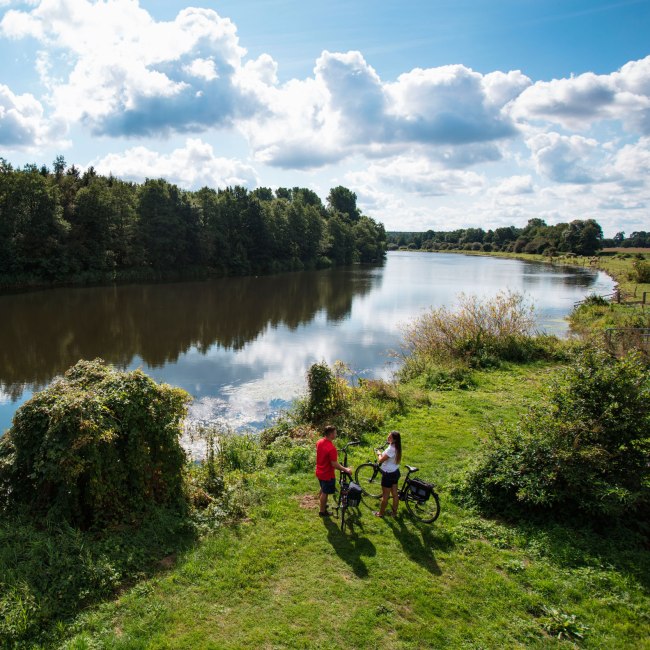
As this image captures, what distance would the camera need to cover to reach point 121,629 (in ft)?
19.2

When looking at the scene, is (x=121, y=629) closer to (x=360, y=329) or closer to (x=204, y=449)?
(x=204, y=449)

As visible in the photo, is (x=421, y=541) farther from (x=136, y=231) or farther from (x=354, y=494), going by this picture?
(x=136, y=231)

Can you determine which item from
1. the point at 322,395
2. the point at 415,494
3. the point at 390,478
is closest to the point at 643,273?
the point at 322,395

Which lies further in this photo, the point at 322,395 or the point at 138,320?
the point at 138,320

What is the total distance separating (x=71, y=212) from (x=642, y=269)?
203 feet

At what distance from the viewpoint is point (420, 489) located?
842cm

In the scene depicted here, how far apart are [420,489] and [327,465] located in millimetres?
1711

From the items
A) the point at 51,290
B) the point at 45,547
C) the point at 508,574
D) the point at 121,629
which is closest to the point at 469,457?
the point at 508,574

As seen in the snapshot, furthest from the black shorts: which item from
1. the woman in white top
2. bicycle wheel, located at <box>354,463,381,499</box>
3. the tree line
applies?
the tree line

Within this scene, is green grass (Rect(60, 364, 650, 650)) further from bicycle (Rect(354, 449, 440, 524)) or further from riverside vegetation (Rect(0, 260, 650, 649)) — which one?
bicycle (Rect(354, 449, 440, 524))

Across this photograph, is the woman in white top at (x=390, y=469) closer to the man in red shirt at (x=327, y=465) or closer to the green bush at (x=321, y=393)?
the man in red shirt at (x=327, y=465)

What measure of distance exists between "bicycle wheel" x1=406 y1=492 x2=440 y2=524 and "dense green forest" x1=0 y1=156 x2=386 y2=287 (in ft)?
151

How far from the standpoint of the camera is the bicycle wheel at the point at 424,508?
842cm

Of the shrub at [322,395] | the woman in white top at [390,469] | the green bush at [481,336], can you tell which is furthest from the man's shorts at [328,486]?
the green bush at [481,336]
